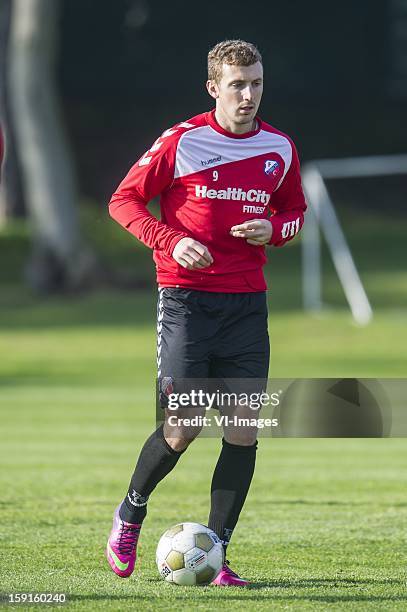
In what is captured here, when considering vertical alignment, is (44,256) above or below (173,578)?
below

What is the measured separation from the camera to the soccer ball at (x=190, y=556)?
5672 mm

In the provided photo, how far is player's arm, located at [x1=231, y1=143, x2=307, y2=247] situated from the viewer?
5.74 m

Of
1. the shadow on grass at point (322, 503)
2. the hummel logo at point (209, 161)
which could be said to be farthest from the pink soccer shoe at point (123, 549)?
the shadow on grass at point (322, 503)

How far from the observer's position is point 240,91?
5.75 m

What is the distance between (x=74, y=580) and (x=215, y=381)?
1.02 m

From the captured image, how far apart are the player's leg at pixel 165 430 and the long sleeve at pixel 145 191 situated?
30 cm

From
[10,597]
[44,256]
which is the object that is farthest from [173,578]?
[44,256]

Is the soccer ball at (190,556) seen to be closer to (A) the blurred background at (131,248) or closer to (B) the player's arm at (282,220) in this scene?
(A) the blurred background at (131,248)

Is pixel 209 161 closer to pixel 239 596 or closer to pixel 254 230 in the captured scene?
pixel 254 230

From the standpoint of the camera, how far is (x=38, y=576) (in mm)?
5840

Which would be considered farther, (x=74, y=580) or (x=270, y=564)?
(x=270, y=564)

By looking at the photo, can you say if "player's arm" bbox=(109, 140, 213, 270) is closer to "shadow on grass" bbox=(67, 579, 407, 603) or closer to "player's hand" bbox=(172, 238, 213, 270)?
"player's hand" bbox=(172, 238, 213, 270)

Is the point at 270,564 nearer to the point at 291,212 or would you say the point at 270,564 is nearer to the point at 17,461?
the point at 291,212

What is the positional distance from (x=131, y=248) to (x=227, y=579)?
26.4 metres
